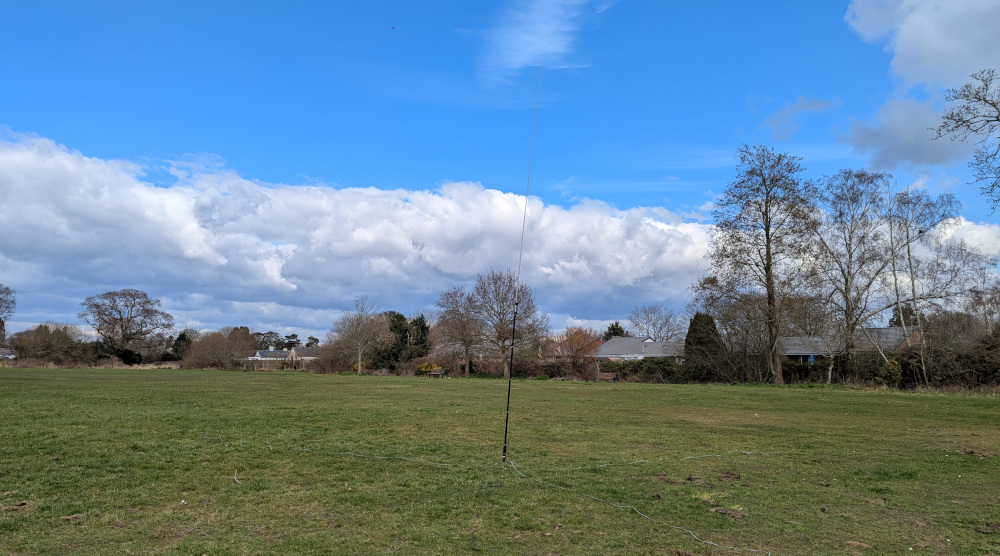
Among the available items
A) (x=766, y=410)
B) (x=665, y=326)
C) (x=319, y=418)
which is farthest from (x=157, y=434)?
(x=665, y=326)

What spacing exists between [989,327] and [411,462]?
3658cm

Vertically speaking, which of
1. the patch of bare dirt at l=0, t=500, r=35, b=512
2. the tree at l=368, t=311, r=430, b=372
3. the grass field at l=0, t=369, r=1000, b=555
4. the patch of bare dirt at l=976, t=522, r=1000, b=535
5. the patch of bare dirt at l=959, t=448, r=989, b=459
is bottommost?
the patch of bare dirt at l=0, t=500, r=35, b=512

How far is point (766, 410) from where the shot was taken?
17156 millimetres

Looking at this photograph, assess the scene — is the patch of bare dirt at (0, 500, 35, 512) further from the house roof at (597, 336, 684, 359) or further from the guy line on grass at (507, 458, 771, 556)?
the house roof at (597, 336, 684, 359)

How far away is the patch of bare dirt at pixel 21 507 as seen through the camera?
5.67 meters

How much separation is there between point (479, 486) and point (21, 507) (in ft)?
14.5

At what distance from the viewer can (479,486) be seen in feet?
22.6

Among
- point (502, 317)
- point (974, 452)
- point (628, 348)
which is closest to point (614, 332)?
point (628, 348)

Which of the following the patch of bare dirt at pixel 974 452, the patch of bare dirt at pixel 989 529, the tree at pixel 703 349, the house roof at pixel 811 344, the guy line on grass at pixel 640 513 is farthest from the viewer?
the tree at pixel 703 349

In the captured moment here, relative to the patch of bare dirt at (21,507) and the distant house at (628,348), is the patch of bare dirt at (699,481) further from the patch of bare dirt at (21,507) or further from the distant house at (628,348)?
the distant house at (628,348)

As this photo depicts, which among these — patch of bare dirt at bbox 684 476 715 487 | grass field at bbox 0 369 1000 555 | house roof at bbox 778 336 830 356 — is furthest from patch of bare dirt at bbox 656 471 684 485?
house roof at bbox 778 336 830 356

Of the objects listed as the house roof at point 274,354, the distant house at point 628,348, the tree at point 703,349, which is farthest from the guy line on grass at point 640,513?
the house roof at point 274,354

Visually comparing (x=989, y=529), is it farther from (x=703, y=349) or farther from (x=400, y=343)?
(x=400, y=343)

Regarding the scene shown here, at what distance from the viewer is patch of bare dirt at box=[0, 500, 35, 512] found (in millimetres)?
5668
